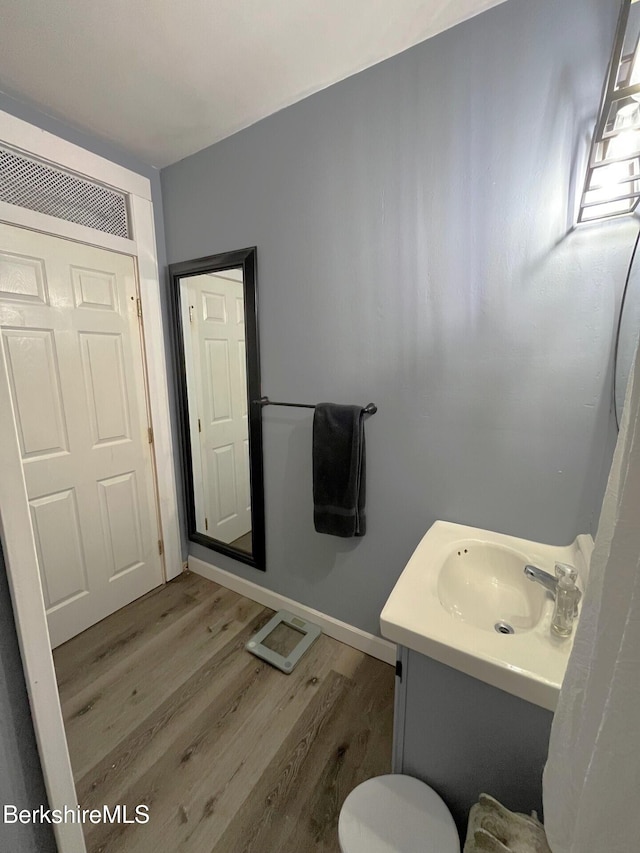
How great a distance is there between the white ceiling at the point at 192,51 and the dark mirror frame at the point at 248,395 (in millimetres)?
569

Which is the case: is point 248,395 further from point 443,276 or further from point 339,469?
point 443,276

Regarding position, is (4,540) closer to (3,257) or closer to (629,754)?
(629,754)

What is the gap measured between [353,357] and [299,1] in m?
1.08

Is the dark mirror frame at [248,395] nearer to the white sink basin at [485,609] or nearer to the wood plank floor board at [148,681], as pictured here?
the wood plank floor board at [148,681]

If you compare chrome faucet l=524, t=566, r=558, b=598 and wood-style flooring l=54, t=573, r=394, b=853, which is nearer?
chrome faucet l=524, t=566, r=558, b=598

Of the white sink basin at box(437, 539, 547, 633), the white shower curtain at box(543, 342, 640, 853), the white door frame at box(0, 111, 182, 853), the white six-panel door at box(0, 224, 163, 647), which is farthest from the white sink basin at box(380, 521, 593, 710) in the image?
the white six-panel door at box(0, 224, 163, 647)

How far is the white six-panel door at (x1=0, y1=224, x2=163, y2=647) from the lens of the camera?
145 centimetres

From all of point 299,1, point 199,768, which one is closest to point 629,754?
point 199,768

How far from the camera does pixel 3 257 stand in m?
1.36

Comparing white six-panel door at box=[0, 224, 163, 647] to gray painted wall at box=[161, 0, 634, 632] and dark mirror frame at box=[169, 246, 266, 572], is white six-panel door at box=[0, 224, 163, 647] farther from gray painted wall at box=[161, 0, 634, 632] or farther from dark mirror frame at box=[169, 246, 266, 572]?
gray painted wall at box=[161, 0, 634, 632]

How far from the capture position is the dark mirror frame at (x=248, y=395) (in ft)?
5.30

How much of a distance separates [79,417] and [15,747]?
1410 mm

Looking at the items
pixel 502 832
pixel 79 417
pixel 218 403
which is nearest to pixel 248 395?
pixel 218 403

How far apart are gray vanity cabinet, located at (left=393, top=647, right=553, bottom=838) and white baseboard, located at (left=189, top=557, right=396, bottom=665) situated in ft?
1.97
